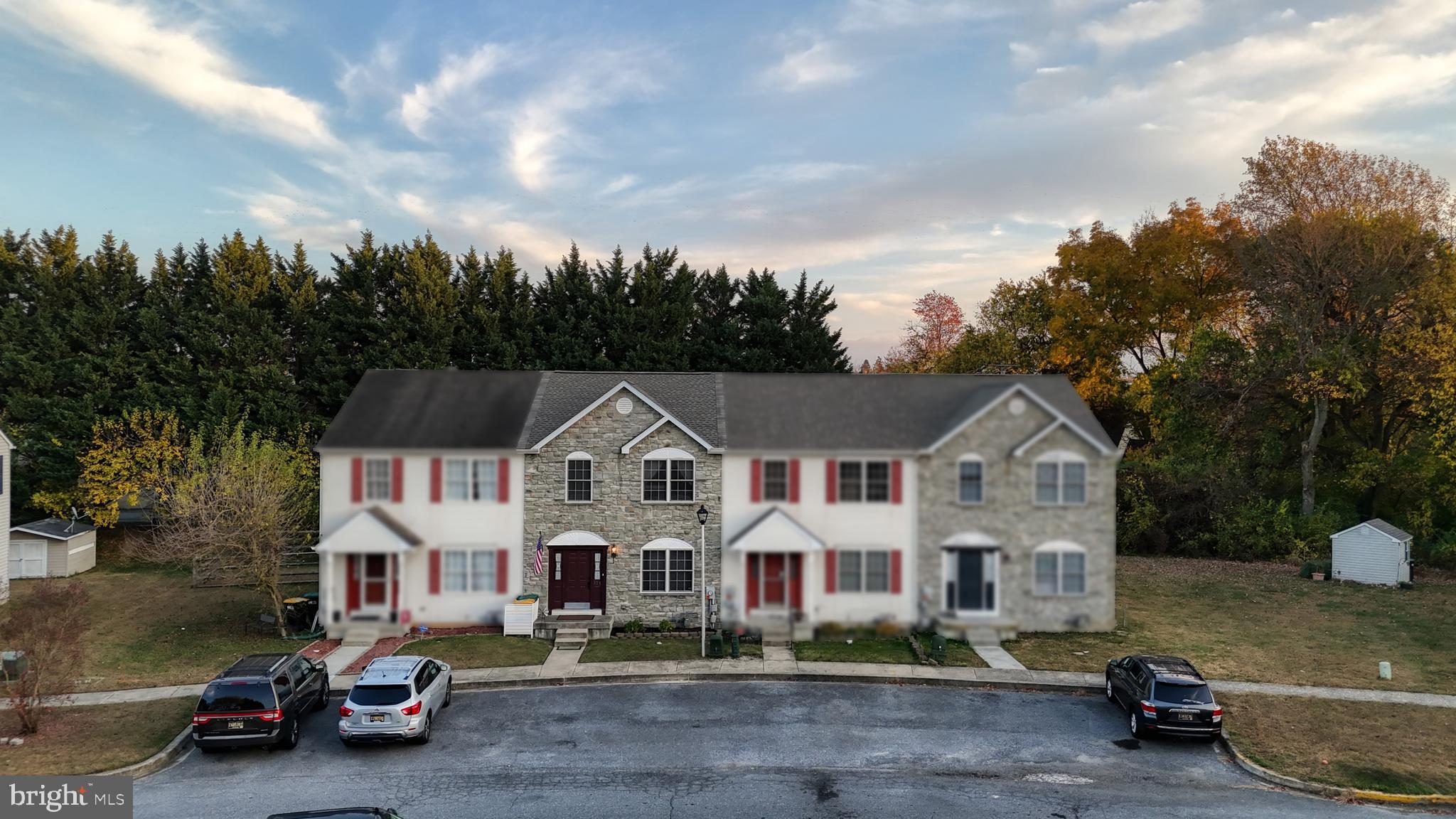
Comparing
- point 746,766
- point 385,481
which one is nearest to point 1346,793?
point 746,766

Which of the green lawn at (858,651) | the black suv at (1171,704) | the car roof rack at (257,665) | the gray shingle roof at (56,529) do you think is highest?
the gray shingle roof at (56,529)

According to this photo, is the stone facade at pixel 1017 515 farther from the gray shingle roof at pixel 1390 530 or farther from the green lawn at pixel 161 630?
the green lawn at pixel 161 630

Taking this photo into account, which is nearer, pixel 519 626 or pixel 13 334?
pixel 519 626

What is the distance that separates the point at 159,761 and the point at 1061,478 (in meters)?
24.6

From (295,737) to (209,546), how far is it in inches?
431

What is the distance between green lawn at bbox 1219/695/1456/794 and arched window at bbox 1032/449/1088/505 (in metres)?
7.04

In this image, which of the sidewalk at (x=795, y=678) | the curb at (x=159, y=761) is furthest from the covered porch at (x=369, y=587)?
the curb at (x=159, y=761)

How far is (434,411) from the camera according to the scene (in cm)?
2830

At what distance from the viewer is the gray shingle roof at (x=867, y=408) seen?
1061 inches

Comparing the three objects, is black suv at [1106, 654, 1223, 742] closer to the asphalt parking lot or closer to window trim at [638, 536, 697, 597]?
the asphalt parking lot

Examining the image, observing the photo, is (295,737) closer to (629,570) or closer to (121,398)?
(629,570)

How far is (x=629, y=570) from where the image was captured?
27594 mm

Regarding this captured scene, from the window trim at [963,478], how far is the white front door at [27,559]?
132 feet

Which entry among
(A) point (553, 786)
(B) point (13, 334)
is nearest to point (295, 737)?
(A) point (553, 786)
